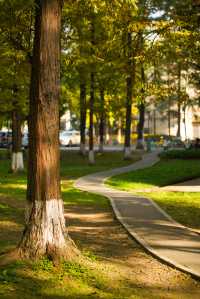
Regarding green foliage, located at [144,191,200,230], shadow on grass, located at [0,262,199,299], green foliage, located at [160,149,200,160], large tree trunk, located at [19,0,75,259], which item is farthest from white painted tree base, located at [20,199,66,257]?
green foliage, located at [160,149,200,160]

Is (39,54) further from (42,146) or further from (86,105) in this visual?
(86,105)

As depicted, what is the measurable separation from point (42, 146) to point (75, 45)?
14423mm

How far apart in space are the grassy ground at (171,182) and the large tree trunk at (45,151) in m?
4.88

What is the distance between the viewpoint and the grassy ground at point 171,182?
47.7ft

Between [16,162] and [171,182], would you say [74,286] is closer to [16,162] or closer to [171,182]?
[171,182]

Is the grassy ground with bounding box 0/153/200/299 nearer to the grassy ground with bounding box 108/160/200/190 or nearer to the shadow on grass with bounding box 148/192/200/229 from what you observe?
the shadow on grass with bounding box 148/192/200/229

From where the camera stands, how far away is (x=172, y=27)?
1455 cm

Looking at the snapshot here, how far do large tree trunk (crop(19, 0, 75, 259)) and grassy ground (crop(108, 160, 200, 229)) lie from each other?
16.0 ft

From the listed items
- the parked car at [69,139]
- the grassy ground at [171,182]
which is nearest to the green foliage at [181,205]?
the grassy ground at [171,182]

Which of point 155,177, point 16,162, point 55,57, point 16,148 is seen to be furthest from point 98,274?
point 16,162

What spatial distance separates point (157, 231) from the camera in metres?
11.5

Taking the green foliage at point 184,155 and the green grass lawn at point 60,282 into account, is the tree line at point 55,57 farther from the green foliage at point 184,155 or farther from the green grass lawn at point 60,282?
the green foliage at point 184,155

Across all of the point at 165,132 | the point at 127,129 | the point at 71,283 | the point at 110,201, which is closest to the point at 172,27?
the point at 110,201

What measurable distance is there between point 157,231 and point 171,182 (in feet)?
37.6
